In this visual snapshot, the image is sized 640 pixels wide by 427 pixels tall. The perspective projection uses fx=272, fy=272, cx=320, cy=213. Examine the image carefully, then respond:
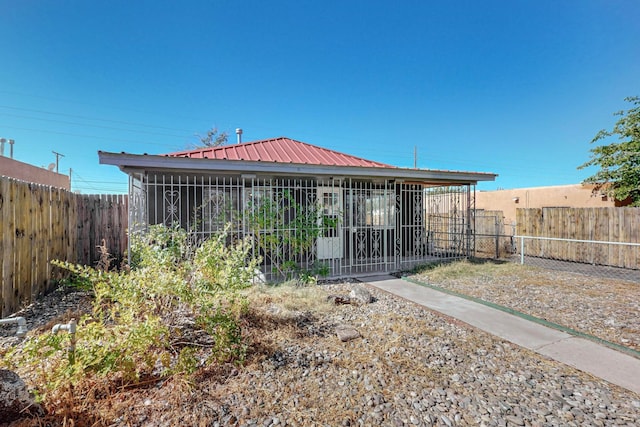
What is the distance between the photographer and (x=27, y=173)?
11203 mm

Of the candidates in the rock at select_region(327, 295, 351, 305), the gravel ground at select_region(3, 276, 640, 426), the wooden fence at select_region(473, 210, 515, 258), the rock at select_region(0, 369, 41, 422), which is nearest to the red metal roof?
the rock at select_region(327, 295, 351, 305)

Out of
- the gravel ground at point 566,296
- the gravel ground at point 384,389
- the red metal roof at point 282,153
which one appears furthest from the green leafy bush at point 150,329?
the gravel ground at point 566,296

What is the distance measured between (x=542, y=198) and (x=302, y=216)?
1517 cm

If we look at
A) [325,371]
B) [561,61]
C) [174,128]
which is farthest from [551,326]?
[174,128]

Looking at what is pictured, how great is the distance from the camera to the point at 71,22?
318 inches

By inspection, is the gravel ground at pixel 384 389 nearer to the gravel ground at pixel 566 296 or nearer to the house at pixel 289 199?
the gravel ground at pixel 566 296

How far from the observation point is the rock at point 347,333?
3.20 meters

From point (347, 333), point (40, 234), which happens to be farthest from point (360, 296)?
point (40, 234)

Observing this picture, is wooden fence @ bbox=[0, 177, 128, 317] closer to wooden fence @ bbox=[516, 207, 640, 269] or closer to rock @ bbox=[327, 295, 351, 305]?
rock @ bbox=[327, 295, 351, 305]

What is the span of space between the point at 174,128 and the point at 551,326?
27779 mm

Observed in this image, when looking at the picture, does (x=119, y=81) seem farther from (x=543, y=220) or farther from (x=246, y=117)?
(x=543, y=220)

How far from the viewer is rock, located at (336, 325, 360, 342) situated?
320 cm

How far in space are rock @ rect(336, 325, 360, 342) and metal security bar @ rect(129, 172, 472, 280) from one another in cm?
191

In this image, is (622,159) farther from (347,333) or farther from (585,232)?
(347,333)
